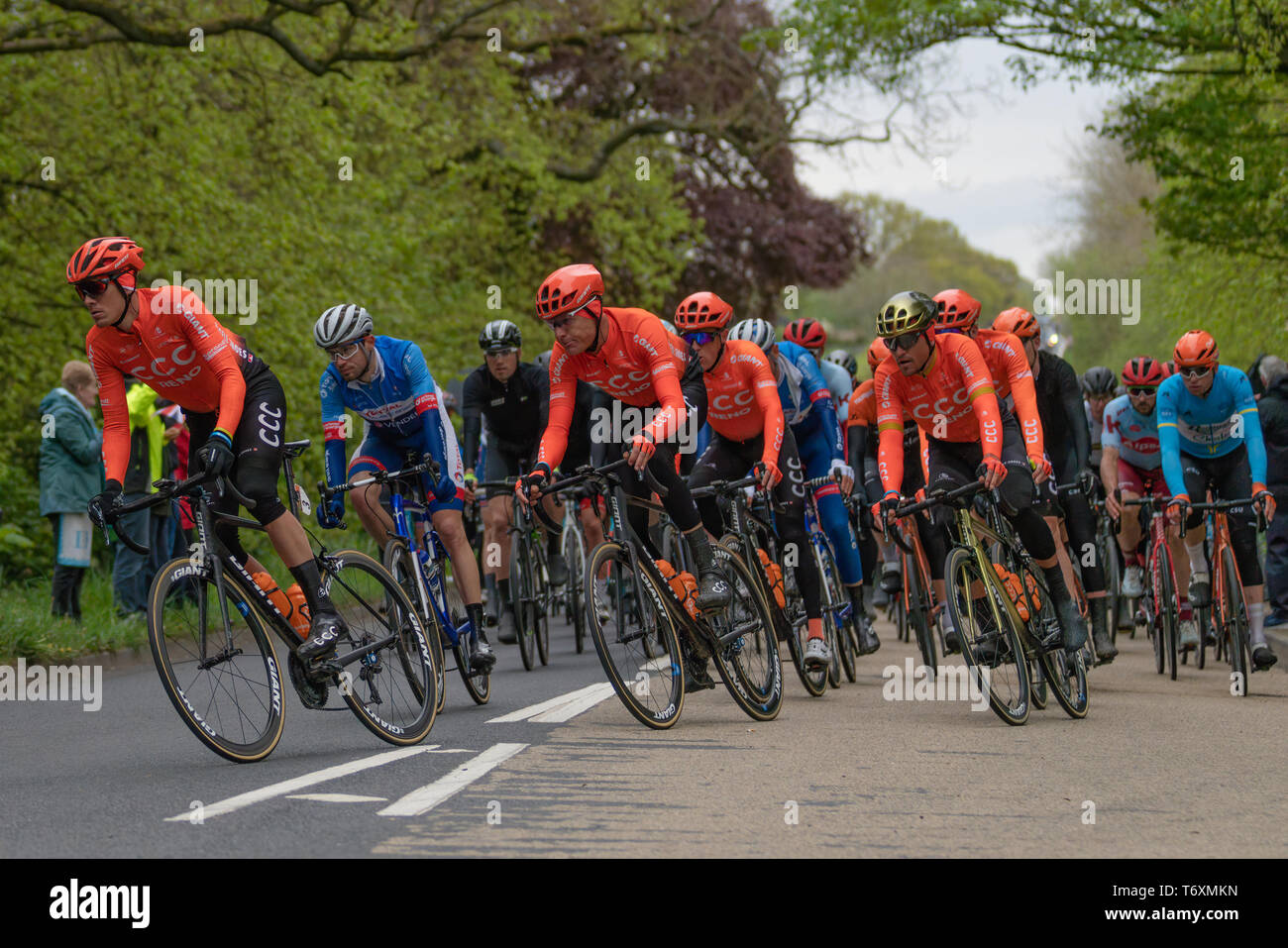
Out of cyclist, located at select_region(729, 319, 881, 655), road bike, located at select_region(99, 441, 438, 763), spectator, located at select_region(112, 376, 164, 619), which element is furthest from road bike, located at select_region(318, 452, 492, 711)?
spectator, located at select_region(112, 376, 164, 619)

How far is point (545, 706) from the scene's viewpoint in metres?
9.20

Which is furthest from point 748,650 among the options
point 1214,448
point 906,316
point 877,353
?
point 1214,448

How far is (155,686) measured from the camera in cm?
1113

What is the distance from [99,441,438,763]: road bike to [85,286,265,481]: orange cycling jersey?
1.37 ft

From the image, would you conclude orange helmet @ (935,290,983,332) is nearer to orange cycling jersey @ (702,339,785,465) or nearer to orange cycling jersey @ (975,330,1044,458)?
orange cycling jersey @ (975,330,1044,458)

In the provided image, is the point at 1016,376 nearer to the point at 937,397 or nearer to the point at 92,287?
the point at 937,397

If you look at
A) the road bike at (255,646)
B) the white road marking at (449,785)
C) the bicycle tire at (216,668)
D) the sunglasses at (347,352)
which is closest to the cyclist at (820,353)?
the sunglasses at (347,352)

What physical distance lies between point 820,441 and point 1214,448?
105 inches

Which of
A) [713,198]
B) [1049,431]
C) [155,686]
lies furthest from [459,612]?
[713,198]

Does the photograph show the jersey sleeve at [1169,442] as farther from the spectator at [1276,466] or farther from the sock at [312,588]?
the sock at [312,588]

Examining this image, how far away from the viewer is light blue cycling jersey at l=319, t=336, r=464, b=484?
892 cm

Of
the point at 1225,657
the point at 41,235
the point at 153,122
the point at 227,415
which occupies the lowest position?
the point at 1225,657
